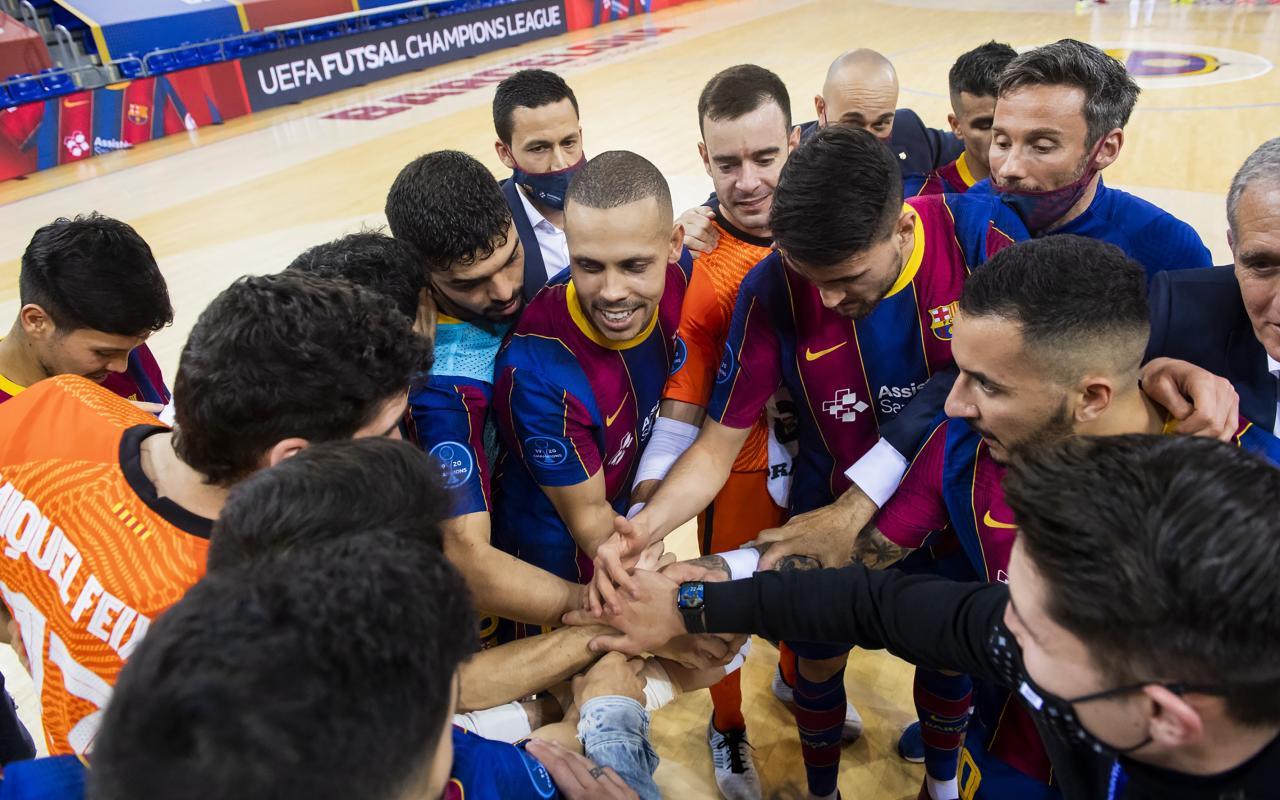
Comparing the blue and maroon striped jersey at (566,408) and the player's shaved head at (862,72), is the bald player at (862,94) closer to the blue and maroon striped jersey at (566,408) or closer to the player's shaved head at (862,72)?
the player's shaved head at (862,72)

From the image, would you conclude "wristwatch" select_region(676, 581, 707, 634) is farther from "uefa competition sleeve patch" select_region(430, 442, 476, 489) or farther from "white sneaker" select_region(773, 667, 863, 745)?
"white sneaker" select_region(773, 667, 863, 745)

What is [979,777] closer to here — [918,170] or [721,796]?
[721,796]

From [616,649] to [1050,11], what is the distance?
20.2m

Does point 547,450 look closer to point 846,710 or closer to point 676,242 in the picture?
point 676,242

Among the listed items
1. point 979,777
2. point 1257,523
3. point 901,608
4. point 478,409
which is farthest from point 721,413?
point 1257,523

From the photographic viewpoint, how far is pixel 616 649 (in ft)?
7.07

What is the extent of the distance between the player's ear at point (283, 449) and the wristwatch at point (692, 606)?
38.7 inches

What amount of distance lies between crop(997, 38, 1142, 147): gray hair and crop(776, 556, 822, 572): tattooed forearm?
5.80 feet

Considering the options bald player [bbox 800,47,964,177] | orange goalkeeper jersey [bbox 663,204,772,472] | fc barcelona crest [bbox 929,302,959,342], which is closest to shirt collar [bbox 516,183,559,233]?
orange goalkeeper jersey [bbox 663,204,772,472]

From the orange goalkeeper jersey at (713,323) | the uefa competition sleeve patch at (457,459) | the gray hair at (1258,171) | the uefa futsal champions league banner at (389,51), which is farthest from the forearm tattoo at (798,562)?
the uefa futsal champions league banner at (389,51)

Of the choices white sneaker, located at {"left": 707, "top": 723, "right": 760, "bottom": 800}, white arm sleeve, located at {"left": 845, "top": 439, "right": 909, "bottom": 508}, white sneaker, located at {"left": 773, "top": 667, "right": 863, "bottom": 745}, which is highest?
white arm sleeve, located at {"left": 845, "top": 439, "right": 909, "bottom": 508}

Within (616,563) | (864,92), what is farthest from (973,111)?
(616,563)

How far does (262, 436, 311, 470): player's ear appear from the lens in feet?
5.35

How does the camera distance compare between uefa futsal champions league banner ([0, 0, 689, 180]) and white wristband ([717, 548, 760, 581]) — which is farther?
uefa futsal champions league banner ([0, 0, 689, 180])
